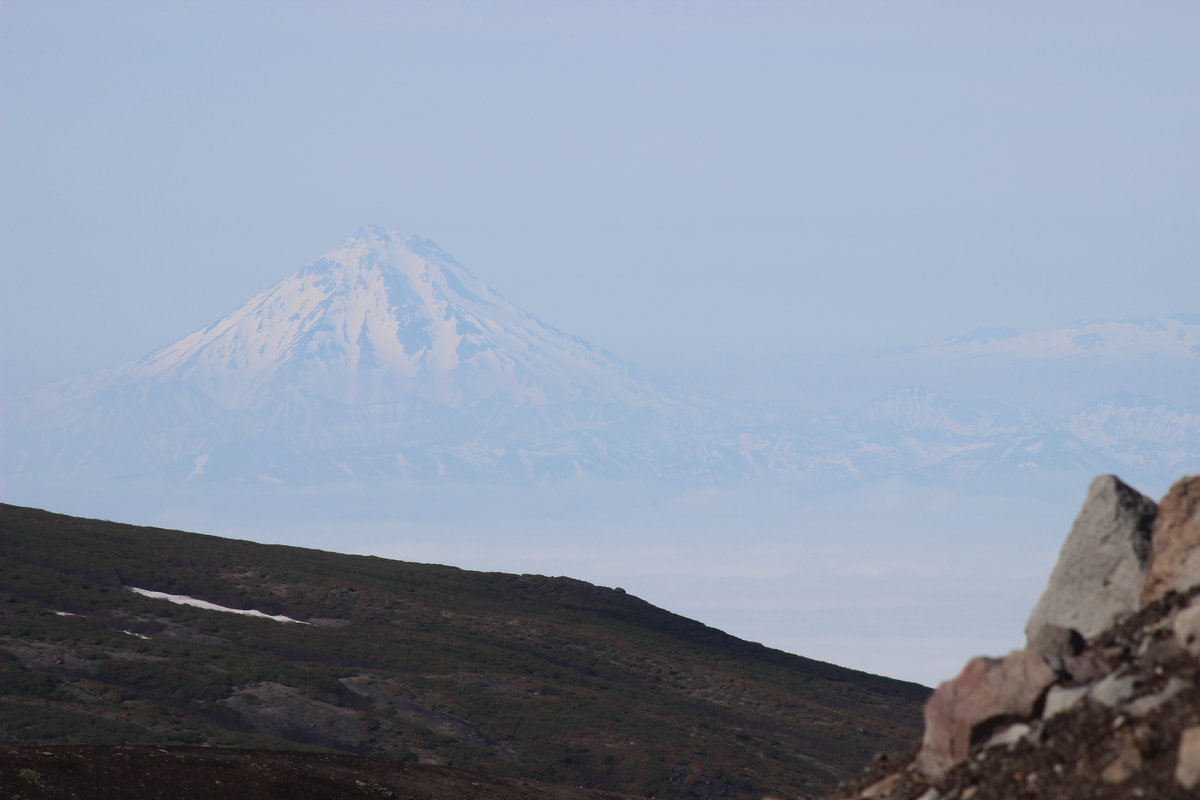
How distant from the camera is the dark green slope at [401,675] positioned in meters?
87.2

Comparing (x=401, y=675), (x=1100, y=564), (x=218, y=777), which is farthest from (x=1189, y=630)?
(x=401, y=675)

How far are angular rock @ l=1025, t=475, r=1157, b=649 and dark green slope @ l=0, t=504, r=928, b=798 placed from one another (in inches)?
2586

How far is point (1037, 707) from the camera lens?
1967 centimetres

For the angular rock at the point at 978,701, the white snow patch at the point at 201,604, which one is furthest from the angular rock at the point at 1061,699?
the white snow patch at the point at 201,604

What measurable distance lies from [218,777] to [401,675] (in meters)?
58.5

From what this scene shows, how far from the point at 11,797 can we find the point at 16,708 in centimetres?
4371

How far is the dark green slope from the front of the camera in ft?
286

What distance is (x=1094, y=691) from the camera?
1889 cm

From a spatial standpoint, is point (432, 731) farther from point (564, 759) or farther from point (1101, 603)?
point (1101, 603)

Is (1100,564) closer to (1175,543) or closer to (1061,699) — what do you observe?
(1175,543)

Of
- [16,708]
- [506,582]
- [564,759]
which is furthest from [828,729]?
[16,708]

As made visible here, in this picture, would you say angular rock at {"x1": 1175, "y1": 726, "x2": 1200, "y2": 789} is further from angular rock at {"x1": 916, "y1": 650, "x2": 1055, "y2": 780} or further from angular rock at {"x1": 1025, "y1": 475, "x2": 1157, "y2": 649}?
angular rock at {"x1": 1025, "y1": 475, "x2": 1157, "y2": 649}

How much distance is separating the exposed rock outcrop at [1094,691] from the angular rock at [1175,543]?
0.9 inches

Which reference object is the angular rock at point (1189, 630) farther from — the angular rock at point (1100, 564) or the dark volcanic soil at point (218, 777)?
the dark volcanic soil at point (218, 777)
